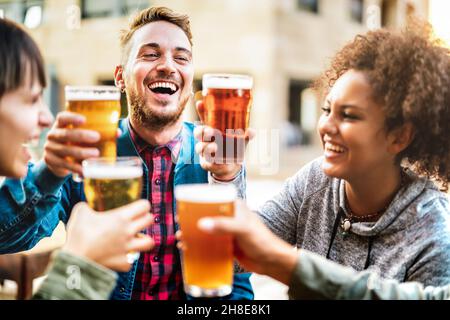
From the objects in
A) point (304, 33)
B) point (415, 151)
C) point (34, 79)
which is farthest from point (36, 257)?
point (304, 33)

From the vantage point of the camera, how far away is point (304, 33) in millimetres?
11250

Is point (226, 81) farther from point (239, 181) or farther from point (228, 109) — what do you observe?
point (239, 181)

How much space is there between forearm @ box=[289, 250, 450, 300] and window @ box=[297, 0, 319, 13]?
10.6 metres

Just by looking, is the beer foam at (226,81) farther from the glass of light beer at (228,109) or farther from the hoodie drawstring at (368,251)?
the hoodie drawstring at (368,251)

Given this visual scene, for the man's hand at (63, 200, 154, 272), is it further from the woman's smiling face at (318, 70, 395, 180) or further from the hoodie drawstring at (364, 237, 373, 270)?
the hoodie drawstring at (364, 237, 373, 270)

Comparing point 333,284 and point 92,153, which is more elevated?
point 92,153

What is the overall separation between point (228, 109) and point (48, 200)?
2.26 feet

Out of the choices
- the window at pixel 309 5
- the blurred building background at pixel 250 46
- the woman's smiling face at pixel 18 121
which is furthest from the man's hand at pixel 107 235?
the window at pixel 309 5

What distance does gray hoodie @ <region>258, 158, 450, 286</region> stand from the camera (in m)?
1.57

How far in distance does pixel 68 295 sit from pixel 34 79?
1.99ft

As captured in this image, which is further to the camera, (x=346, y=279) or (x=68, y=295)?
(x=346, y=279)

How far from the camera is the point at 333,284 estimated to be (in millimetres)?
1314

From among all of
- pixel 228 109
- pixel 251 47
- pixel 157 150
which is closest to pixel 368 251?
pixel 228 109
